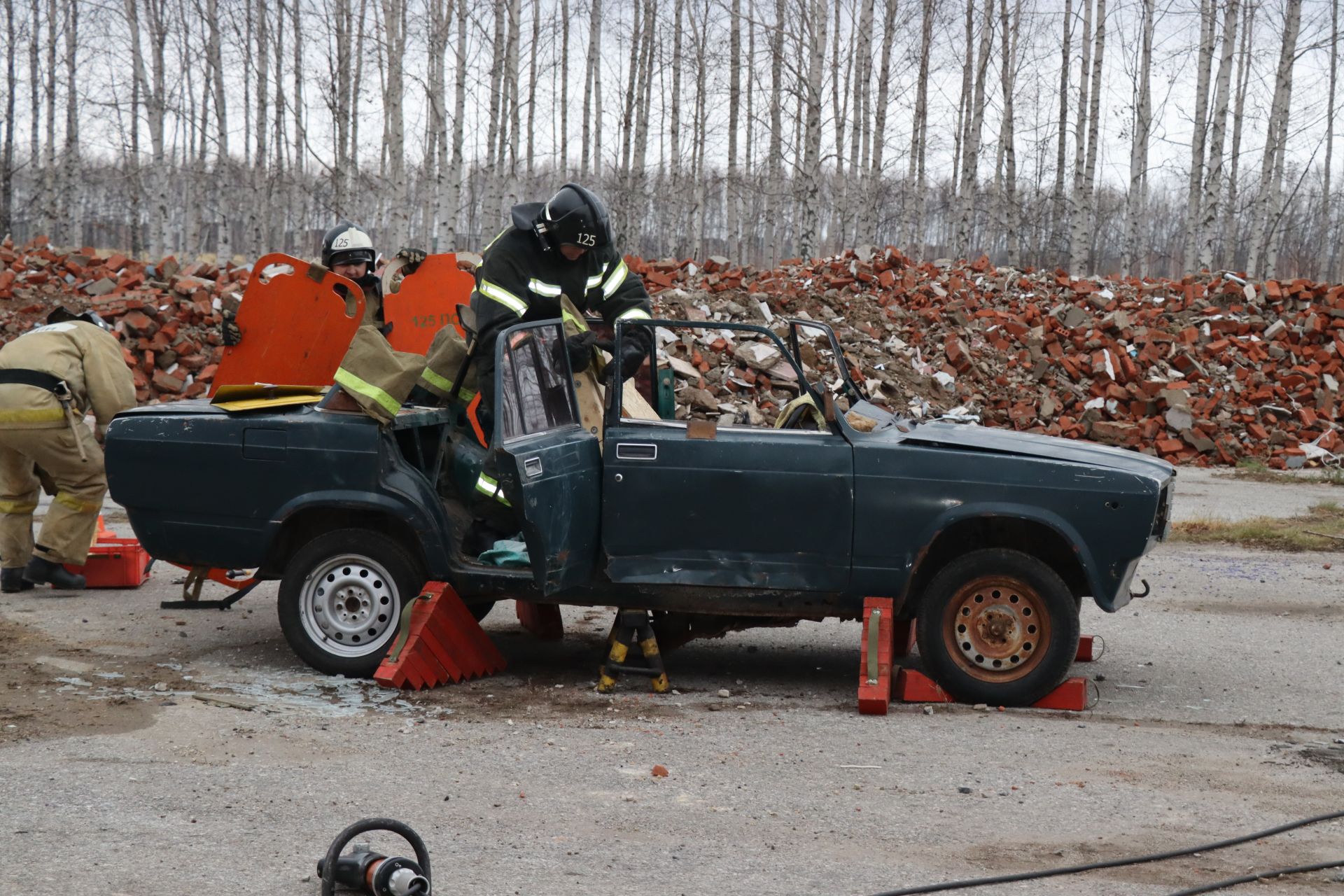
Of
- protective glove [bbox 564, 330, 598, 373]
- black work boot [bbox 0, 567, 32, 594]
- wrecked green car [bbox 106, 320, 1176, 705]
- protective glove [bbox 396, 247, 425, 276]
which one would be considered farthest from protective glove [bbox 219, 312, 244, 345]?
black work boot [bbox 0, 567, 32, 594]

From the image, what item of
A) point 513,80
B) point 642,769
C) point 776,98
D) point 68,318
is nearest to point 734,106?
point 776,98

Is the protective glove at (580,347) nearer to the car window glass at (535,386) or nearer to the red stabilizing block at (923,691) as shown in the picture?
the car window glass at (535,386)

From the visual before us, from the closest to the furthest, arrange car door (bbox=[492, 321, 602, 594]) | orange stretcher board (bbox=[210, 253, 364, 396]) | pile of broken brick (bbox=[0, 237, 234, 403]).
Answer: car door (bbox=[492, 321, 602, 594]), orange stretcher board (bbox=[210, 253, 364, 396]), pile of broken brick (bbox=[0, 237, 234, 403])

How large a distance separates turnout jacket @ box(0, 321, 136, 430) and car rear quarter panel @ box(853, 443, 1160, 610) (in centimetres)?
487

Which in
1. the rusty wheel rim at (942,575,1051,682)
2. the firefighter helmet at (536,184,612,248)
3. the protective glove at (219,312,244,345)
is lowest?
the rusty wheel rim at (942,575,1051,682)

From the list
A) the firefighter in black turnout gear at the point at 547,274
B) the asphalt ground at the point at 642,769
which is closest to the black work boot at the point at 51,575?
→ the asphalt ground at the point at 642,769

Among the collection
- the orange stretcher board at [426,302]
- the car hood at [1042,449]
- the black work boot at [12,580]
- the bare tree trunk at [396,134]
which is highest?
the bare tree trunk at [396,134]

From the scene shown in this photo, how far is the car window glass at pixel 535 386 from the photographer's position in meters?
5.93

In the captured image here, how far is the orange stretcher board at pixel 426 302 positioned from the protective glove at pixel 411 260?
0.09 ft

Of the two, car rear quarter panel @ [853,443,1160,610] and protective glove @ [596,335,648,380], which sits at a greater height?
protective glove @ [596,335,648,380]

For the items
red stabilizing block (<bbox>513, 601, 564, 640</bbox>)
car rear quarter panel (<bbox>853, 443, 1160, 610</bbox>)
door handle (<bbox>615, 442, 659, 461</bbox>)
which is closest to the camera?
car rear quarter panel (<bbox>853, 443, 1160, 610</bbox>)

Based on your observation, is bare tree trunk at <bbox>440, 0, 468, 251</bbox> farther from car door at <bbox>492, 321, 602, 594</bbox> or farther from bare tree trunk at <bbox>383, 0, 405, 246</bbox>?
car door at <bbox>492, 321, 602, 594</bbox>

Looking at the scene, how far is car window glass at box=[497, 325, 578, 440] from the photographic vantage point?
593 cm

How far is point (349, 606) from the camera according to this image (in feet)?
21.5
